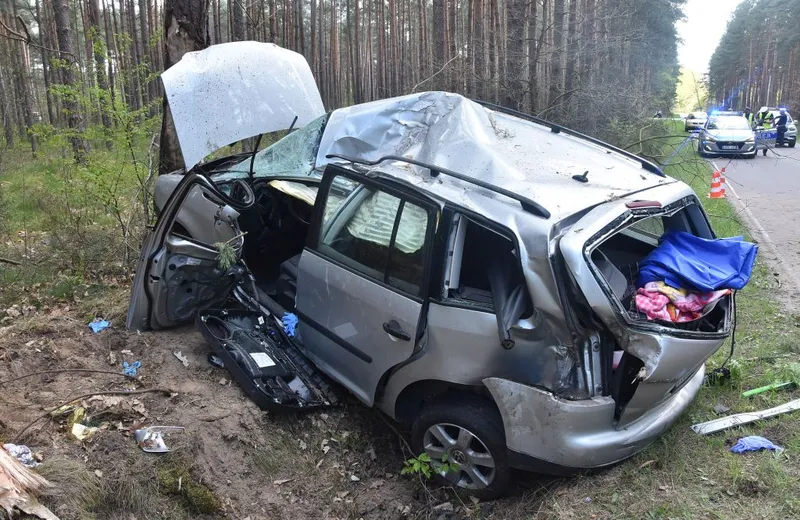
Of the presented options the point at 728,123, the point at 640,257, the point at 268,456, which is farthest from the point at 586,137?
the point at 728,123

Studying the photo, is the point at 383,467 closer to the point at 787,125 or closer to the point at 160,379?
the point at 160,379

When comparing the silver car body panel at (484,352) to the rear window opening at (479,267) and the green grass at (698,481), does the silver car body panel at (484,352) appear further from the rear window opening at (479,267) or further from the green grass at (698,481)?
the green grass at (698,481)

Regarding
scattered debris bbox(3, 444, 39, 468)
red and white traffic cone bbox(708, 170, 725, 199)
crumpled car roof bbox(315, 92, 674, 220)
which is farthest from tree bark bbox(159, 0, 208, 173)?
red and white traffic cone bbox(708, 170, 725, 199)

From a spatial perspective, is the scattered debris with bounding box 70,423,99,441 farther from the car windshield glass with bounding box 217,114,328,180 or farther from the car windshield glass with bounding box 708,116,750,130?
the car windshield glass with bounding box 708,116,750,130

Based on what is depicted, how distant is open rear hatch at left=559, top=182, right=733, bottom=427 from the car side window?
35.3 inches

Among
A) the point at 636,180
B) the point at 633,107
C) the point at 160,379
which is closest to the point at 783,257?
the point at 633,107

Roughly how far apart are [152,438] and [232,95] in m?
2.49

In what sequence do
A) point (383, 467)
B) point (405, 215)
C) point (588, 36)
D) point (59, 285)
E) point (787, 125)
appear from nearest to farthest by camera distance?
point (405, 215) < point (383, 467) < point (59, 285) < point (588, 36) < point (787, 125)

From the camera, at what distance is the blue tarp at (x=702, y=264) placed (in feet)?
Result: 10.2

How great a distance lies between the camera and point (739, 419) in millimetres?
3631

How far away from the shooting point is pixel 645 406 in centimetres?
306

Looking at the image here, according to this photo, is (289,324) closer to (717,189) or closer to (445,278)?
(445,278)

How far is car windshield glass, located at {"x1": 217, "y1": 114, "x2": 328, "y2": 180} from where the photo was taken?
195 inches

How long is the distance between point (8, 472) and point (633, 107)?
395 inches
